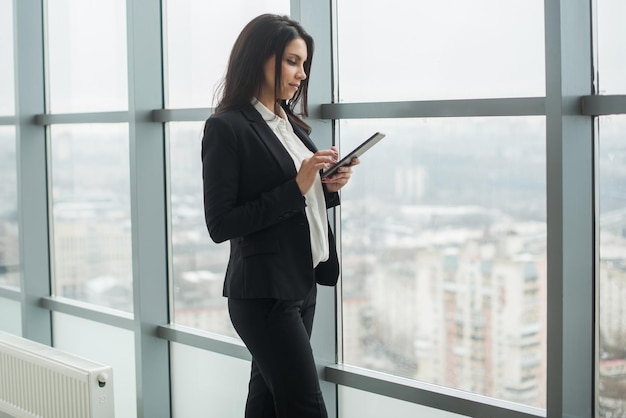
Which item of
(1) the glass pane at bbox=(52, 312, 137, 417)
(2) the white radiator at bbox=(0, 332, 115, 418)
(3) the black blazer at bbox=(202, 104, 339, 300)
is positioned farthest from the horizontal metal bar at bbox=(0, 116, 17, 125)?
(3) the black blazer at bbox=(202, 104, 339, 300)

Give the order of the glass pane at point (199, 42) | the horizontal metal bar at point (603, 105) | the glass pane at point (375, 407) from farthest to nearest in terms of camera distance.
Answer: the glass pane at point (199, 42) < the glass pane at point (375, 407) < the horizontal metal bar at point (603, 105)

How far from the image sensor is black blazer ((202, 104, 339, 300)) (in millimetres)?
2385

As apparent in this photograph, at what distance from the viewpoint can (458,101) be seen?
271 centimetres

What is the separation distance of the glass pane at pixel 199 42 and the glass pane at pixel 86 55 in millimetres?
420

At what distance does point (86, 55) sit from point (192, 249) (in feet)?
4.59

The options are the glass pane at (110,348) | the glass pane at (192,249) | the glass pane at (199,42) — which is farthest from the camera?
the glass pane at (110,348)

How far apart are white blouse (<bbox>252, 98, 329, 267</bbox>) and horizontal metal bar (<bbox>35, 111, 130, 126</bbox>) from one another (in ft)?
5.40

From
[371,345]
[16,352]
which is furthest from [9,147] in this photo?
[371,345]

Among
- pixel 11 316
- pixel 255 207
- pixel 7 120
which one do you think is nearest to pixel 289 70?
pixel 255 207

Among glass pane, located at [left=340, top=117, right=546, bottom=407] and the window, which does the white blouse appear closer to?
A: glass pane, located at [left=340, top=117, right=546, bottom=407]

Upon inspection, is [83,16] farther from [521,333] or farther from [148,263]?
[521,333]

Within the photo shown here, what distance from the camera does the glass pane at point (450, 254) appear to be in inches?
103

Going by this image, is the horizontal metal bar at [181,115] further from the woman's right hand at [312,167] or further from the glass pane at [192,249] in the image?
the woman's right hand at [312,167]

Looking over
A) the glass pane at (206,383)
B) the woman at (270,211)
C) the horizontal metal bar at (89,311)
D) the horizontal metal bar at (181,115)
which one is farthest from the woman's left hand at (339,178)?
the horizontal metal bar at (89,311)
